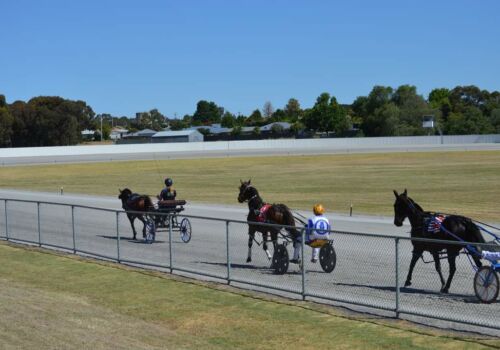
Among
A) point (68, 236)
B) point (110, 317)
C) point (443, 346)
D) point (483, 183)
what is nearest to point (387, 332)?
point (443, 346)

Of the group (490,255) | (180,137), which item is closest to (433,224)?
(490,255)

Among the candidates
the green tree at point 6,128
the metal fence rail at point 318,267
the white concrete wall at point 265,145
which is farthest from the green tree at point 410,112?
the metal fence rail at point 318,267

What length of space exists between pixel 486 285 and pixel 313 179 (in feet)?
131

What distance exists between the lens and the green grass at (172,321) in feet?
32.5

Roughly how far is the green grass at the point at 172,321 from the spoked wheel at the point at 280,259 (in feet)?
4.18

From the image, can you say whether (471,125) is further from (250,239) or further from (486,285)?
(486,285)

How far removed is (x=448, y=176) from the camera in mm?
50188

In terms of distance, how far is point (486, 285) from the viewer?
36.8ft

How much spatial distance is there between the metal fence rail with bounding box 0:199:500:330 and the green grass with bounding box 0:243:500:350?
2.03ft

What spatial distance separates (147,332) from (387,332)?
333cm

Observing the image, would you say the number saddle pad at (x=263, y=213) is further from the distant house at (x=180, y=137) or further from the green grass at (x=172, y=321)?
the distant house at (x=180, y=137)

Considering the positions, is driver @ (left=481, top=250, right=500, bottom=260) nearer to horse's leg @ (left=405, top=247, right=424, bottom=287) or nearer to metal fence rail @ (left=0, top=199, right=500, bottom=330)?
metal fence rail @ (left=0, top=199, right=500, bottom=330)

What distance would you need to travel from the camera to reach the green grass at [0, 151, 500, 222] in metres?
34.2

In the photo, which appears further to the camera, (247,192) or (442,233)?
(247,192)
